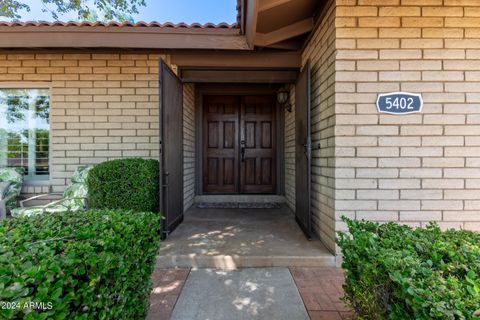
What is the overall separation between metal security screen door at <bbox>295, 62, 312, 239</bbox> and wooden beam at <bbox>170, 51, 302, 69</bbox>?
47 cm

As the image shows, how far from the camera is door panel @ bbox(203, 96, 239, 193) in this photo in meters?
5.52

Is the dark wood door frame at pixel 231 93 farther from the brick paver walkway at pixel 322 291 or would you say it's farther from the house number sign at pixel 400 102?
the brick paver walkway at pixel 322 291

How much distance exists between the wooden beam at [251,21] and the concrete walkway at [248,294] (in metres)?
2.55

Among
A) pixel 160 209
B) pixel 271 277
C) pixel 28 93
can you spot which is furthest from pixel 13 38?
pixel 271 277

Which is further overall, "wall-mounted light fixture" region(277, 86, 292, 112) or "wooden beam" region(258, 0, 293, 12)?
"wall-mounted light fixture" region(277, 86, 292, 112)

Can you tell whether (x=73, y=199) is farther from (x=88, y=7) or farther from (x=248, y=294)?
(x=88, y=7)

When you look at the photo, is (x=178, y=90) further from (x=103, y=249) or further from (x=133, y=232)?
(x=103, y=249)

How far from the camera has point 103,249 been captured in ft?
3.85

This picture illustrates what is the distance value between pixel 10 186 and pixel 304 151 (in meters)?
3.96

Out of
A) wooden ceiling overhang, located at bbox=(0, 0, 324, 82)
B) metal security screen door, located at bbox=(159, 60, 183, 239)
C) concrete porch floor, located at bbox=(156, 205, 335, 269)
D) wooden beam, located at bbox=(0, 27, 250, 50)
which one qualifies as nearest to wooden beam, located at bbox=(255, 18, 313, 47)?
wooden ceiling overhang, located at bbox=(0, 0, 324, 82)

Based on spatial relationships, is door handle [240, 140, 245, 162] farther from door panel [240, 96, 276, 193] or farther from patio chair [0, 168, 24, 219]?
patio chair [0, 168, 24, 219]

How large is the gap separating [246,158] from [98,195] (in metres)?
3.18
